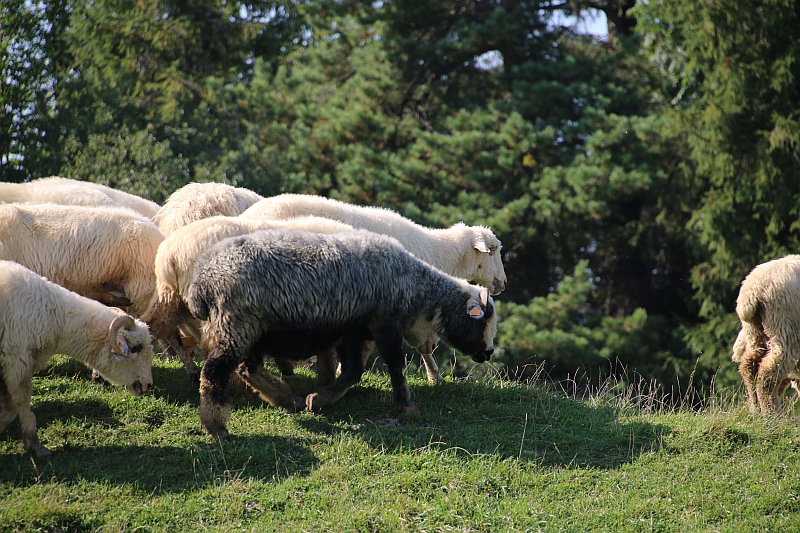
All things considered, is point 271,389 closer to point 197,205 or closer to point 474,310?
point 474,310

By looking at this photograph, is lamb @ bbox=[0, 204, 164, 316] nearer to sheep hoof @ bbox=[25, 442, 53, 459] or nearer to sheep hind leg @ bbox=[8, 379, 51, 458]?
sheep hind leg @ bbox=[8, 379, 51, 458]

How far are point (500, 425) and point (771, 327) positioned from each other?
3.60 metres

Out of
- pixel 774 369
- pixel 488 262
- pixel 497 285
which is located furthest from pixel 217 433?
pixel 774 369

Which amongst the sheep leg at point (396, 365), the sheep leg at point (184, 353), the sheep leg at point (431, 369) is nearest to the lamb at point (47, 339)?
the sheep leg at point (184, 353)

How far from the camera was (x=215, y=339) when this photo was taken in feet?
23.5

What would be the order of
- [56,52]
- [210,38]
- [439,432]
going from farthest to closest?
[210,38]
[56,52]
[439,432]

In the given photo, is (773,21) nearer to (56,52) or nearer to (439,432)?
(439,432)

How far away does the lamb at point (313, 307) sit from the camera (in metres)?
7.13

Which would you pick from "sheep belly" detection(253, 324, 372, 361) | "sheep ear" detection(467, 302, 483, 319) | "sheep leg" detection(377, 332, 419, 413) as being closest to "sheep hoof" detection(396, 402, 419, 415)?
"sheep leg" detection(377, 332, 419, 413)

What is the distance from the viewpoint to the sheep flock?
7082mm

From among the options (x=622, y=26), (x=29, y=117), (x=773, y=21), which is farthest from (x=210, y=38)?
(x=773, y=21)

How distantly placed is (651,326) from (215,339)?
620 inches

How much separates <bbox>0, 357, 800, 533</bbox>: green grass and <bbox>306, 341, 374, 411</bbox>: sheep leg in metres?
0.15

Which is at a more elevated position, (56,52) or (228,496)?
(56,52)
